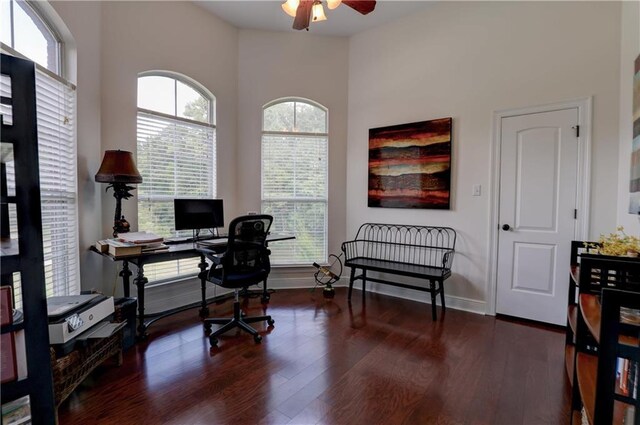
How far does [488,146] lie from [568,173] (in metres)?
0.72

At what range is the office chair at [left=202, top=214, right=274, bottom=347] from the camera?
247cm

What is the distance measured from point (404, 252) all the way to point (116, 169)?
3073 mm

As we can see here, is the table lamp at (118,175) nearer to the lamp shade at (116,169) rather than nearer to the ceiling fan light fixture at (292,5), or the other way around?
the lamp shade at (116,169)

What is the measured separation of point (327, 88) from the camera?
4.02 m

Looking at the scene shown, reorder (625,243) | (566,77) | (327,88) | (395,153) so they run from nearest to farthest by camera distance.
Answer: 1. (625,243)
2. (566,77)
3. (395,153)
4. (327,88)

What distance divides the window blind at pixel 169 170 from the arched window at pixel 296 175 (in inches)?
28.3

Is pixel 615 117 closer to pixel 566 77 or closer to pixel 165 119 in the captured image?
pixel 566 77

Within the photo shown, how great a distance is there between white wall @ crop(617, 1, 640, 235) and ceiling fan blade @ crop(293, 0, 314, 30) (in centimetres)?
243

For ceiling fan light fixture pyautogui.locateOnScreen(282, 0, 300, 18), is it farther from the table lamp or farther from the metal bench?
the metal bench

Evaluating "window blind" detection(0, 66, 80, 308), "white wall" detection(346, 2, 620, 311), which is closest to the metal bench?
"white wall" detection(346, 2, 620, 311)

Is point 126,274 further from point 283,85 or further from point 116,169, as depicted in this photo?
point 283,85

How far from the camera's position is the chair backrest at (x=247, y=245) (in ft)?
8.09

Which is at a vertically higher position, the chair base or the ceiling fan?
the ceiling fan

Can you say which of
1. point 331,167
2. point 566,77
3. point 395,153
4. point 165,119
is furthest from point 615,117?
point 165,119
